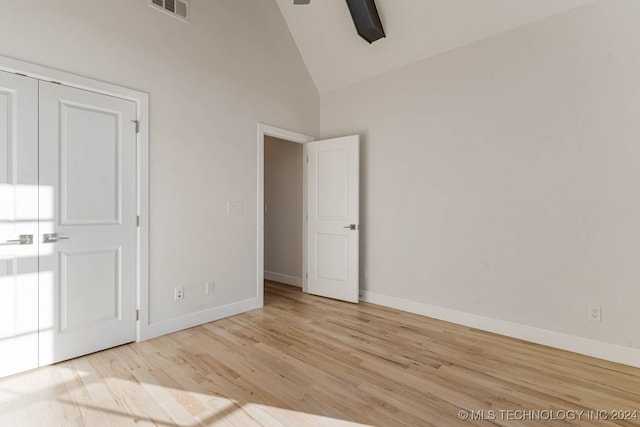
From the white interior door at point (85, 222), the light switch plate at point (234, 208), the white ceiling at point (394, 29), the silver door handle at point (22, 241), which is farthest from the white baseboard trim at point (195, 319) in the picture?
the white ceiling at point (394, 29)

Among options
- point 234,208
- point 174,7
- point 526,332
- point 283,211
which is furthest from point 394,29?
point 526,332

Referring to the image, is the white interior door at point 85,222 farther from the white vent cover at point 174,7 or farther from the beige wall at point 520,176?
the beige wall at point 520,176

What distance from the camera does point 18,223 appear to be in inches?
93.3

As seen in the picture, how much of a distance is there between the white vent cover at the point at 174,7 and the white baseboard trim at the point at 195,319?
301 centimetres

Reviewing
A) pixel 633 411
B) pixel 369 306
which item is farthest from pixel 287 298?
pixel 633 411

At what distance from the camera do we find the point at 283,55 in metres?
4.32

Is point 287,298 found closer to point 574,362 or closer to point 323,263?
point 323,263

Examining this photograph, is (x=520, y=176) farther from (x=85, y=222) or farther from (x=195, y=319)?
(x=85, y=222)

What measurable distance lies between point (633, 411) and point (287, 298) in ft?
11.4

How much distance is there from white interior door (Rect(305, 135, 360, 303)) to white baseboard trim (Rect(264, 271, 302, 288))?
0.53 meters

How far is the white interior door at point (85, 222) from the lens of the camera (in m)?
2.50

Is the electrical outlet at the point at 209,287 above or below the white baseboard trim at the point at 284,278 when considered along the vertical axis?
above

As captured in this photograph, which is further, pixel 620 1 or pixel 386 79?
pixel 386 79

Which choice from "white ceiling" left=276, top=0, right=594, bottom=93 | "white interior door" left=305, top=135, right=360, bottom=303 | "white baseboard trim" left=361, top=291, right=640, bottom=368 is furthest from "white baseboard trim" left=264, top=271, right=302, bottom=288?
"white ceiling" left=276, top=0, right=594, bottom=93
